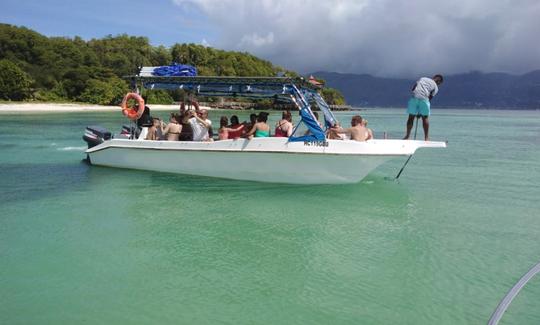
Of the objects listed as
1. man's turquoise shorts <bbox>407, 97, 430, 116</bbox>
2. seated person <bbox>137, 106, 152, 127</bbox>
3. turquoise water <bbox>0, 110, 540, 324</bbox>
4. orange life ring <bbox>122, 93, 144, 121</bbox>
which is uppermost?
man's turquoise shorts <bbox>407, 97, 430, 116</bbox>

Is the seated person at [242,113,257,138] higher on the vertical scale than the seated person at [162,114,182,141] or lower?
higher

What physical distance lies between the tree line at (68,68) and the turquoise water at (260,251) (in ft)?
179

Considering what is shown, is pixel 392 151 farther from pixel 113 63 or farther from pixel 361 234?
pixel 113 63

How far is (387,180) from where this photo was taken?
12.9 metres

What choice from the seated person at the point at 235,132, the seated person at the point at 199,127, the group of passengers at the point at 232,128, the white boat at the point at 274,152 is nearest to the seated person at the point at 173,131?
the group of passengers at the point at 232,128

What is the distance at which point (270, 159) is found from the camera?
10.9 meters

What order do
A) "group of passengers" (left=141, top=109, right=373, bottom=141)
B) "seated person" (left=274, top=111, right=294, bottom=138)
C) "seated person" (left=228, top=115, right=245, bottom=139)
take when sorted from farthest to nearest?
"seated person" (left=228, top=115, right=245, bottom=139) → "seated person" (left=274, top=111, right=294, bottom=138) → "group of passengers" (left=141, top=109, right=373, bottom=141)

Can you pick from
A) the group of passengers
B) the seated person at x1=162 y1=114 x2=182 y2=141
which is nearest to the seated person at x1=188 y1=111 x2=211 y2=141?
the group of passengers

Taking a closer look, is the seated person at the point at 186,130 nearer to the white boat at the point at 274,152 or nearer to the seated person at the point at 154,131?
the white boat at the point at 274,152

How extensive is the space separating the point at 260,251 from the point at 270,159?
4297 mm

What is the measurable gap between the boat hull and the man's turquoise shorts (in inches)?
30.1

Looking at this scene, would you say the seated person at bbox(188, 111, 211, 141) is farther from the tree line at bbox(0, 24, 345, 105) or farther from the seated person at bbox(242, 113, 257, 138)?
the tree line at bbox(0, 24, 345, 105)

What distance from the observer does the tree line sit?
68.3 metres

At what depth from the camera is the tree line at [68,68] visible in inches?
2690
